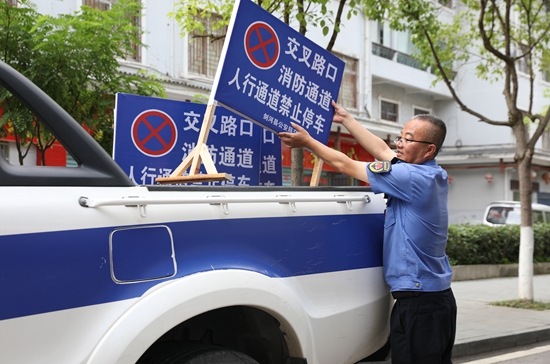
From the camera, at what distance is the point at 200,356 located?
2.17 metres

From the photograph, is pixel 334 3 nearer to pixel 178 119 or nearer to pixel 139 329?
pixel 178 119

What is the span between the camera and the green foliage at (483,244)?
12.6 m

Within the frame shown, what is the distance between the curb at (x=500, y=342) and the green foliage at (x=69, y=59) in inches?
157

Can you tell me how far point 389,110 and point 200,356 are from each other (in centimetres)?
2092

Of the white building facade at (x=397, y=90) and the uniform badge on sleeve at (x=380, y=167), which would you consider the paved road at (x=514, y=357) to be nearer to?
the uniform badge on sleeve at (x=380, y=167)

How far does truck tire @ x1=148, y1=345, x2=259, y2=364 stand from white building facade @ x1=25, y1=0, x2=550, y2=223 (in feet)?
32.8

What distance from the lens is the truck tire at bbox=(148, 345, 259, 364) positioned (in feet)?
7.04

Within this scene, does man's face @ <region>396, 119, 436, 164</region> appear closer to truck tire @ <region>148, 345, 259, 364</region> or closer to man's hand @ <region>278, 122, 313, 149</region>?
man's hand @ <region>278, 122, 313, 149</region>

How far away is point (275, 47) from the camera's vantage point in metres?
3.46

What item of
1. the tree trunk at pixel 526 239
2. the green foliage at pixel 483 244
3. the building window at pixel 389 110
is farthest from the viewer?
the building window at pixel 389 110

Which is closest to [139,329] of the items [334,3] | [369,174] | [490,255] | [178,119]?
[369,174]

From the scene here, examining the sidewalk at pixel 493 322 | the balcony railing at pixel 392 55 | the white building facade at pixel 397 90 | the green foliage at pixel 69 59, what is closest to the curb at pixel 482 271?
the sidewalk at pixel 493 322

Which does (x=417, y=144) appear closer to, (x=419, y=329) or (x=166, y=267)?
(x=419, y=329)

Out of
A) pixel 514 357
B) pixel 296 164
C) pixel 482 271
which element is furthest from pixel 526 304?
pixel 296 164
